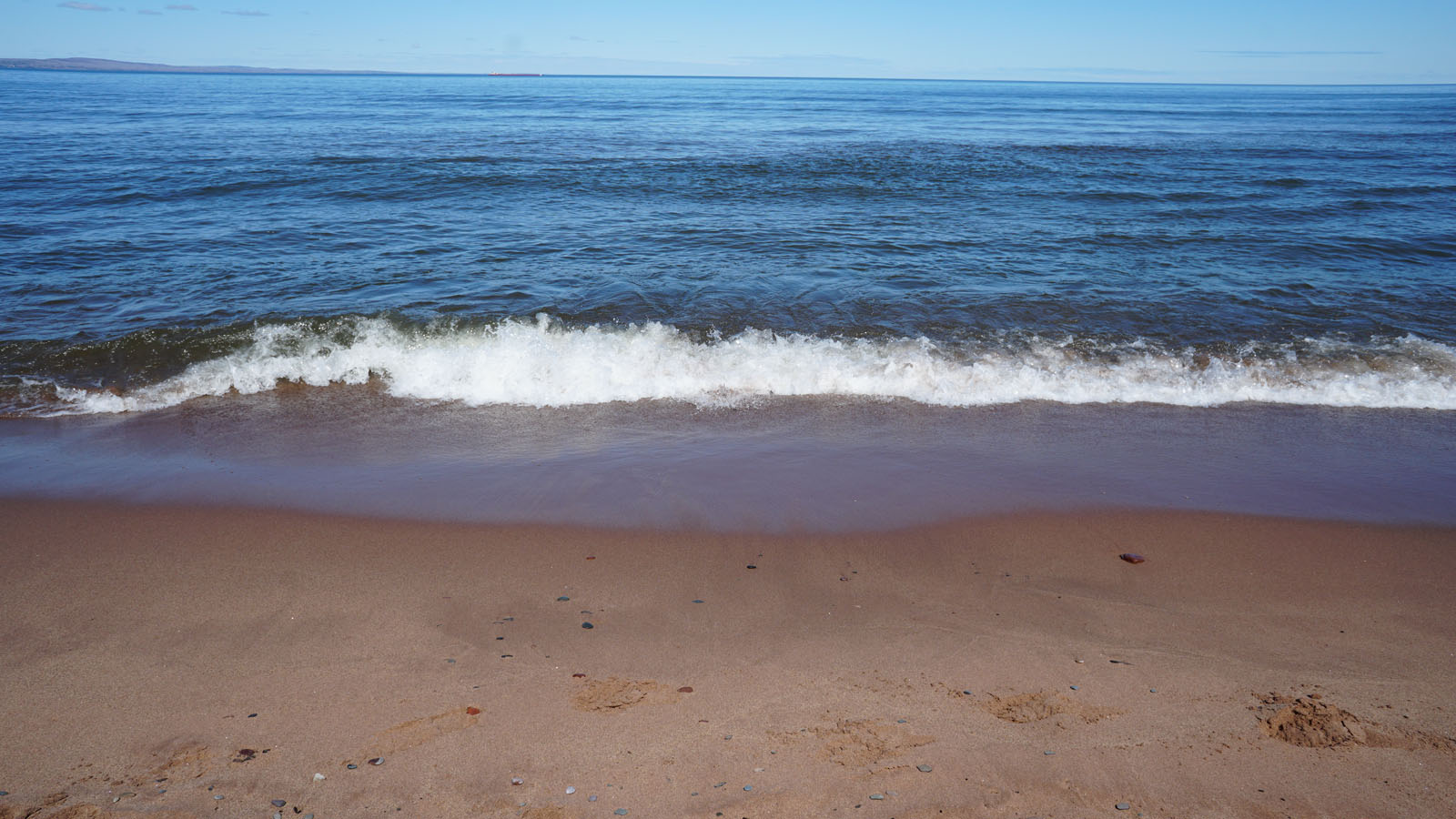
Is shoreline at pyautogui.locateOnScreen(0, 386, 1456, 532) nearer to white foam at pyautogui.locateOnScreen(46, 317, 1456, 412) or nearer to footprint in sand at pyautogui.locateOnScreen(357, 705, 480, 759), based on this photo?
white foam at pyautogui.locateOnScreen(46, 317, 1456, 412)

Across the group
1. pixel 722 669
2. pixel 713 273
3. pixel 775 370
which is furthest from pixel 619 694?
pixel 713 273

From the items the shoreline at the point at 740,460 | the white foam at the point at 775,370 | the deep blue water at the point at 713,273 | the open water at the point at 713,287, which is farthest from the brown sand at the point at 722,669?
the deep blue water at the point at 713,273

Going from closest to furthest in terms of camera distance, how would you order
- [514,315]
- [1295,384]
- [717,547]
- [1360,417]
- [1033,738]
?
[1033,738] → [717,547] → [1360,417] → [1295,384] → [514,315]

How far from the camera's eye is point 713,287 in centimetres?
1071

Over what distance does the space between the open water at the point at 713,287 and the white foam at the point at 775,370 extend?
0.05 meters

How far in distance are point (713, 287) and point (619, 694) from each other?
783cm

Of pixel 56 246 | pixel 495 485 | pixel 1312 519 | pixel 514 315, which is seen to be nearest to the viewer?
pixel 1312 519

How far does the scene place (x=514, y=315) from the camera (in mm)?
9633

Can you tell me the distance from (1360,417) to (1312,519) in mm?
2739

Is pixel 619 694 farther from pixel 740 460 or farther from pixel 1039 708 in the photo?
pixel 740 460

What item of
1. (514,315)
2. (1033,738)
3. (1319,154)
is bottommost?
(1033,738)

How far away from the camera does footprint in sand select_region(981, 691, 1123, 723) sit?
3350 mm

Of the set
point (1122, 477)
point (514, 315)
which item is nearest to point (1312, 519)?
point (1122, 477)

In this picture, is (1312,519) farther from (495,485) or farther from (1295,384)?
(495,485)
